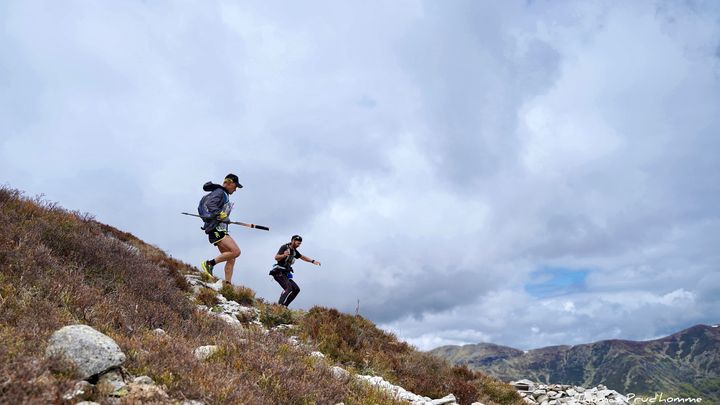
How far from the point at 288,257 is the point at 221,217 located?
8.02 feet

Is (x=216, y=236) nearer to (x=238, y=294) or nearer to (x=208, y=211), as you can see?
(x=208, y=211)

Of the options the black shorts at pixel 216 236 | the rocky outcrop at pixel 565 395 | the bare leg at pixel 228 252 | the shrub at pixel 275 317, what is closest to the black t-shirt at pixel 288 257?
the bare leg at pixel 228 252

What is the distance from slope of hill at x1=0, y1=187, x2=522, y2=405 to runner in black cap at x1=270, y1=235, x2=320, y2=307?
1.91 metres

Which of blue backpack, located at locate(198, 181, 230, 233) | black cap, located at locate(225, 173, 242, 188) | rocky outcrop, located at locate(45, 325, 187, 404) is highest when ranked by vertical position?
black cap, located at locate(225, 173, 242, 188)

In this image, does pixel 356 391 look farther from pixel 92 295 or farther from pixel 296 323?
pixel 296 323

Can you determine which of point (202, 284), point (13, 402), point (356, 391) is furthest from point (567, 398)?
point (13, 402)

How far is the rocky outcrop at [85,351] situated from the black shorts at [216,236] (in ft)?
24.3

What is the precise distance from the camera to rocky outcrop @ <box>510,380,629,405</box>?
1149 cm

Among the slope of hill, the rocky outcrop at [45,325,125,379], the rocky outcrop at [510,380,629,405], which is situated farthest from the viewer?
the rocky outcrop at [510,380,629,405]

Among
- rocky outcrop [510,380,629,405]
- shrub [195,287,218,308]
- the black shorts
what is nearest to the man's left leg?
the black shorts

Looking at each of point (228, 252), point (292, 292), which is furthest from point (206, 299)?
point (292, 292)

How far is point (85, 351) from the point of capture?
3646 millimetres

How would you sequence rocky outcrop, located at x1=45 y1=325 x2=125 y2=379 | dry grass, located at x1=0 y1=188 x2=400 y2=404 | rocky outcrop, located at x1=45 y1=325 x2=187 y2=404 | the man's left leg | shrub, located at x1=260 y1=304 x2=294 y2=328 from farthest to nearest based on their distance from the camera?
1. the man's left leg
2. shrub, located at x1=260 y1=304 x2=294 y2=328
3. dry grass, located at x1=0 y1=188 x2=400 y2=404
4. rocky outcrop, located at x1=45 y1=325 x2=125 y2=379
5. rocky outcrop, located at x1=45 y1=325 x2=187 y2=404

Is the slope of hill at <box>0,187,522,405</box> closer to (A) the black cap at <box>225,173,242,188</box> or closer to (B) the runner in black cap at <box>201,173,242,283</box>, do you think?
(B) the runner in black cap at <box>201,173,242,283</box>
